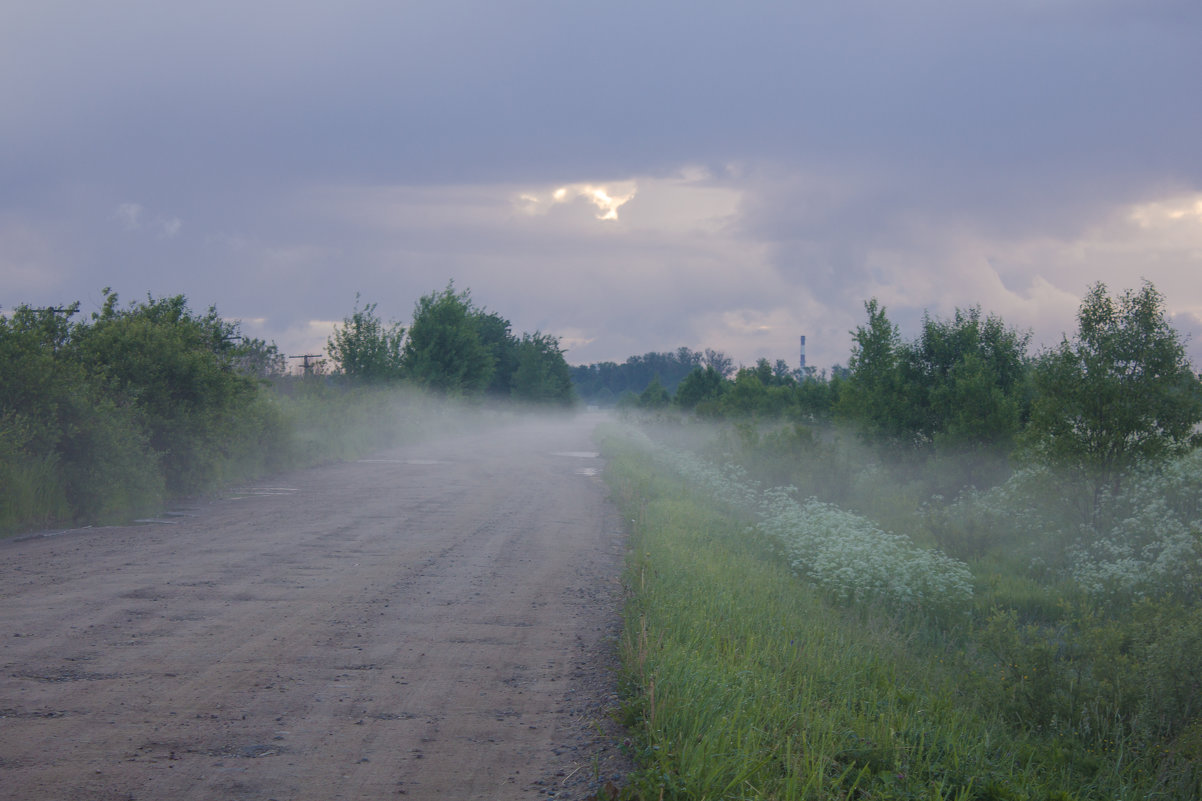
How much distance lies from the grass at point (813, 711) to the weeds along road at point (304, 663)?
436 millimetres

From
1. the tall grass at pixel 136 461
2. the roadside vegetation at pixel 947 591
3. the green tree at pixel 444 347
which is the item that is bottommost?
the roadside vegetation at pixel 947 591

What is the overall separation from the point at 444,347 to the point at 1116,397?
46642 millimetres

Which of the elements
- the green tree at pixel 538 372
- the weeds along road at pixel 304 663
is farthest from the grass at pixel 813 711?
the green tree at pixel 538 372

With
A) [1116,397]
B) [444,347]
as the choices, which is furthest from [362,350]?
[1116,397]

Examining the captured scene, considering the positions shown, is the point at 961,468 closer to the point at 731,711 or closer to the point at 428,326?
the point at 731,711

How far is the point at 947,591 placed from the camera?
34.6ft

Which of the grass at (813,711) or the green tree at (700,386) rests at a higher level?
the green tree at (700,386)


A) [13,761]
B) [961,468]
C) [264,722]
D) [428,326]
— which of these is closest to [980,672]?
[264,722]

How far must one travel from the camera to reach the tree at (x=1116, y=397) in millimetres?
13453

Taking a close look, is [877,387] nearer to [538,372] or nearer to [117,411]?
[117,411]

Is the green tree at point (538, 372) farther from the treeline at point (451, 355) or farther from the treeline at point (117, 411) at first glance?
the treeline at point (117, 411)

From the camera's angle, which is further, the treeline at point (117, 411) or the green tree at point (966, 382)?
the green tree at point (966, 382)

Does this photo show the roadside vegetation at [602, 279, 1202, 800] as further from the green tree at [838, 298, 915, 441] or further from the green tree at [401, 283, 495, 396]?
the green tree at [401, 283, 495, 396]

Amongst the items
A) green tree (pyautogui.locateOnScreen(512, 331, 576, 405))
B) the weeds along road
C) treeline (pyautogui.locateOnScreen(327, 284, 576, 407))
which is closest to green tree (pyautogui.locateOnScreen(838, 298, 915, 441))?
the weeds along road
